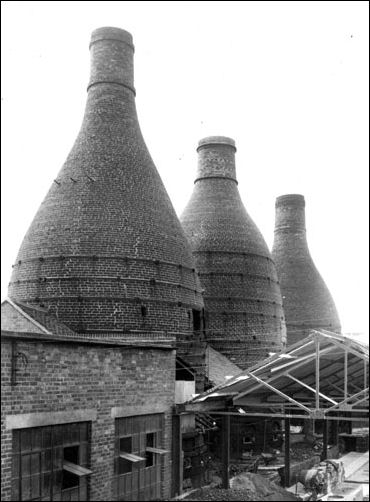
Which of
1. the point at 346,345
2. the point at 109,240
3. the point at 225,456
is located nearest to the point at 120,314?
the point at 109,240

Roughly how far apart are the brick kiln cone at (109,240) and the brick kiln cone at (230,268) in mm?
6255

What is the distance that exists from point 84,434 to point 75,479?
831 mm

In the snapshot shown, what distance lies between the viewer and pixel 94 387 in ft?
41.1

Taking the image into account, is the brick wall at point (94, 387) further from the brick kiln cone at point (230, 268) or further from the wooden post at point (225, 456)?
the brick kiln cone at point (230, 268)

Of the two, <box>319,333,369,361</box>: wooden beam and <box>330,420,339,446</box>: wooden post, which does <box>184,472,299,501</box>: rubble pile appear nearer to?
<box>319,333,369,361</box>: wooden beam

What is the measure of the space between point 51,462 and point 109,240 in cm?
817

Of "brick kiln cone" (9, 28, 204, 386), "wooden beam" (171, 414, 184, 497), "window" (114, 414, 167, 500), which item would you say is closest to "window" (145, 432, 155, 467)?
"window" (114, 414, 167, 500)

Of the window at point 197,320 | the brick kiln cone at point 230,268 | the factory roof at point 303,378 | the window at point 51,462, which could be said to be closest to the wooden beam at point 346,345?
the factory roof at point 303,378

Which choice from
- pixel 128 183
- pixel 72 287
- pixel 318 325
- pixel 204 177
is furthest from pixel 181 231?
pixel 318 325

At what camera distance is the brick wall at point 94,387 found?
422 inches

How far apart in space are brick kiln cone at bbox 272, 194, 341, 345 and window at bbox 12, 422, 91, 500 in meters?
24.9

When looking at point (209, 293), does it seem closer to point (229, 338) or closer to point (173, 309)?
point (229, 338)

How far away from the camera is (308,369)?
55.9 feet

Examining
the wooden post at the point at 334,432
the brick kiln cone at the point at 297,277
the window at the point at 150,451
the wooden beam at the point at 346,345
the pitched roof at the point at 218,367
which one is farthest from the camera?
the brick kiln cone at the point at 297,277
